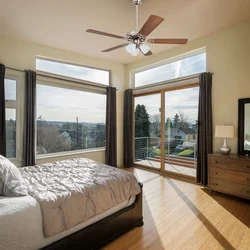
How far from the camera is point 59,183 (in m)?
1.91

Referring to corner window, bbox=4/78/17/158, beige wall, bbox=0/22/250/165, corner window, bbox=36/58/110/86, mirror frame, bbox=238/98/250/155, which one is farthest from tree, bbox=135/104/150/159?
corner window, bbox=4/78/17/158

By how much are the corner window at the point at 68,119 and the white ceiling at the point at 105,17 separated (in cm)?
116

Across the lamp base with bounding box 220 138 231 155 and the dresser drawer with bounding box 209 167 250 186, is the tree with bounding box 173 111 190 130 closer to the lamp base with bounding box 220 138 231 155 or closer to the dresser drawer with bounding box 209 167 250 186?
the lamp base with bounding box 220 138 231 155

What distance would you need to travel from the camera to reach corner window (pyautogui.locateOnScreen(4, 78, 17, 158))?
3400 millimetres

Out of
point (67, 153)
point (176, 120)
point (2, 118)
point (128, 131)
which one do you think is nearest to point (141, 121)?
point (128, 131)

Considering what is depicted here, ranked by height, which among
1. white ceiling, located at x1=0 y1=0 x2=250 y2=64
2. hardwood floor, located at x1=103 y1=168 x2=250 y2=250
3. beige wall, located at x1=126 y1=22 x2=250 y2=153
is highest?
white ceiling, located at x1=0 y1=0 x2=250 y2=64

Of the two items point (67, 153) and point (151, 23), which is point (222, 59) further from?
point (67, 153)

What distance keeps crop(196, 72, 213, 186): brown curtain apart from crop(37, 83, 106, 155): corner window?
8.54ft

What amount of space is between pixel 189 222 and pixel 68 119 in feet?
11.1

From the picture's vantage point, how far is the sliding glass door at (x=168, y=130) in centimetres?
396

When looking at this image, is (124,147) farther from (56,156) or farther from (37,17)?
(37,17)

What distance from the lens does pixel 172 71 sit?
4.30m

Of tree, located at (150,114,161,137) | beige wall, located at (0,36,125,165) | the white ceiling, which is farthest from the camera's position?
tree, located at (150,114,161,137)

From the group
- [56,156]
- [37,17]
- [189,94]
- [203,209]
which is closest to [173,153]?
[189,94]
